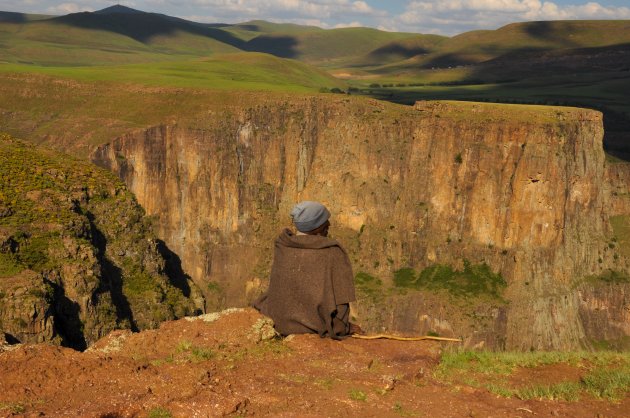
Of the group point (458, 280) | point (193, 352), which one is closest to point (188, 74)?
point (458, 280)

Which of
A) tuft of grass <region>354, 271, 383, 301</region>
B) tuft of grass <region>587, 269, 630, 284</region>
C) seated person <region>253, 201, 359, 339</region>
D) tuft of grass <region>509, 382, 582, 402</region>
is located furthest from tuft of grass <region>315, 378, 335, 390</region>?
tuft of grass <region>587, 269, 630, 284</region>

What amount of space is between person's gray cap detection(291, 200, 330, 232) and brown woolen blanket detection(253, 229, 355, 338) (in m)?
0.24

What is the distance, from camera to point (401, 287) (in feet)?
357

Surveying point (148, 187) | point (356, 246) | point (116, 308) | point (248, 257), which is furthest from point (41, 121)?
point (116, 308)

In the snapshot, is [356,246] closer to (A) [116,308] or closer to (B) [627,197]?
(B) [627,197]

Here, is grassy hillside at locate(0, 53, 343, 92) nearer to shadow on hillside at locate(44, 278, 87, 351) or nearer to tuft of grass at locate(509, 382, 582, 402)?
shadow on hillside at locate(44, 278, 87, 351)

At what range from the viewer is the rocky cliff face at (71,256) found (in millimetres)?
38344

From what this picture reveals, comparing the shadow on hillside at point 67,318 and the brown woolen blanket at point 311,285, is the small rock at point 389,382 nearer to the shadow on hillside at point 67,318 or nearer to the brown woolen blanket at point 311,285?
the brown woolen blanket at point 311,285

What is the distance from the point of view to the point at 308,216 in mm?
14672

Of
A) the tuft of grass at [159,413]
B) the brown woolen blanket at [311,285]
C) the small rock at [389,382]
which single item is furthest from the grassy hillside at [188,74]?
the tuft of grass at [159,413]

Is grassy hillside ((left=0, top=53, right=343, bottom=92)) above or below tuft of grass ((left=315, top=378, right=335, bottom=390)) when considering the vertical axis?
above

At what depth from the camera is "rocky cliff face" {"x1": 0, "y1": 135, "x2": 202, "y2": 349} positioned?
126 ft

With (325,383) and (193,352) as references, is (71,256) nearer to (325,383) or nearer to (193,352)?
(193,352)

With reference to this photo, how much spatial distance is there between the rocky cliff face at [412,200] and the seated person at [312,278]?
86690 mm
